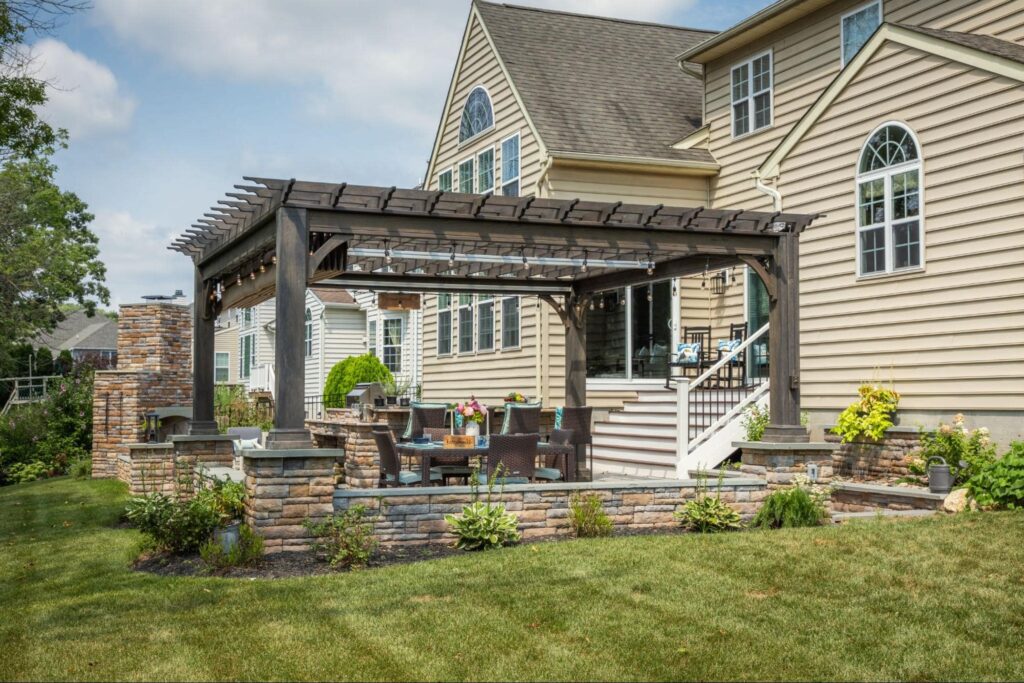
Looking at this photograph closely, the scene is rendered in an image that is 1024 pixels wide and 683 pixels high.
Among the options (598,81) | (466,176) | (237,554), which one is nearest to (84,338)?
(466,176)

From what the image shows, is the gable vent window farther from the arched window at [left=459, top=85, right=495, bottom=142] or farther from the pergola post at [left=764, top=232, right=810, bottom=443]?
the arched window at [left=459, top=85, right=495, bottom=142]

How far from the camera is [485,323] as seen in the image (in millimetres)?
18969

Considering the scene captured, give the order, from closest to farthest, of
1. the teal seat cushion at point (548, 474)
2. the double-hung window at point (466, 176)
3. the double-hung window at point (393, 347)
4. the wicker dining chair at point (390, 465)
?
1. the wicker dining chair at point (390, 465)
2. the teal seat cushion at point (548, 474)
3. the double-hung window at point (466, 176)
4. the double-hung window at point (393, 347)

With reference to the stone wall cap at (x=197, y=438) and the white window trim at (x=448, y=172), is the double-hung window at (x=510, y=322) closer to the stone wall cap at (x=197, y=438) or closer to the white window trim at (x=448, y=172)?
the white window trim at (x=448, y=172)

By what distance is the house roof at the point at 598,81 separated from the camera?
1677 centimetres

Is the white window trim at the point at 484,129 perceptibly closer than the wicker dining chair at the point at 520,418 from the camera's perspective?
No

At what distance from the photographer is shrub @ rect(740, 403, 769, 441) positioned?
12.5 m

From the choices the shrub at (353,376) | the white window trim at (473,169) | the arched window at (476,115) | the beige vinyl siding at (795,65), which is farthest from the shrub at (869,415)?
the shrub at (353,376)

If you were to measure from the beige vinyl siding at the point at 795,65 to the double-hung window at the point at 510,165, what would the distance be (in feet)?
11.5

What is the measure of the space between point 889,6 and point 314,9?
Result: 965 cm

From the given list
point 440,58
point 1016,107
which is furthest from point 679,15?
point 1016,107

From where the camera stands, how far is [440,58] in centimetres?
2702

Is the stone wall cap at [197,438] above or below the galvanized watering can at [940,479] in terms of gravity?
above

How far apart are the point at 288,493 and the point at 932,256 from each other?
818cm
